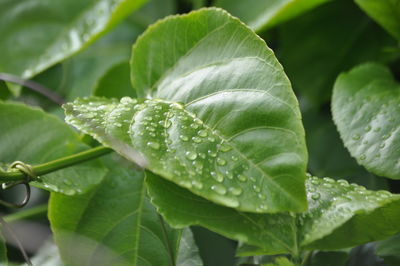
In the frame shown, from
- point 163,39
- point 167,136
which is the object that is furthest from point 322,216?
point 163,39

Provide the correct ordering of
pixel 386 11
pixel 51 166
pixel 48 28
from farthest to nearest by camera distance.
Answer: pixel 48 28, pixel 386 11, pixel 51 166

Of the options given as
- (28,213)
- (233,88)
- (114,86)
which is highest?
(233,88)

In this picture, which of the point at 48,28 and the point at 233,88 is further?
the point at 48,28

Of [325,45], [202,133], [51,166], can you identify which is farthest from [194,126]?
[325,45]

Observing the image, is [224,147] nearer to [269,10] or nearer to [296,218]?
[296,218]

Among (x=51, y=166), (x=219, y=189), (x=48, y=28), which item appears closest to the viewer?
(x=219, y=189)

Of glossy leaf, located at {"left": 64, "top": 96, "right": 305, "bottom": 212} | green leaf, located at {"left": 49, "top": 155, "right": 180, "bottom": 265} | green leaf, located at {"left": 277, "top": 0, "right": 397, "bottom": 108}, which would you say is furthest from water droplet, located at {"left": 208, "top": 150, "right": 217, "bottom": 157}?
green leaf, located at {"left": 277, "top": 0, "right": 397, "bottom": 108}

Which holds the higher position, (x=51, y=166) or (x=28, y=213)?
(x=51, y=166)

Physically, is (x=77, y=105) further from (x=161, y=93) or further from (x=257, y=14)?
(x=257, y=14)

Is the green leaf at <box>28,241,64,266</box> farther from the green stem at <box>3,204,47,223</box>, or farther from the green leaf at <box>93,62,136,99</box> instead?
the green leaf at <box>93,62,136,99</box>
